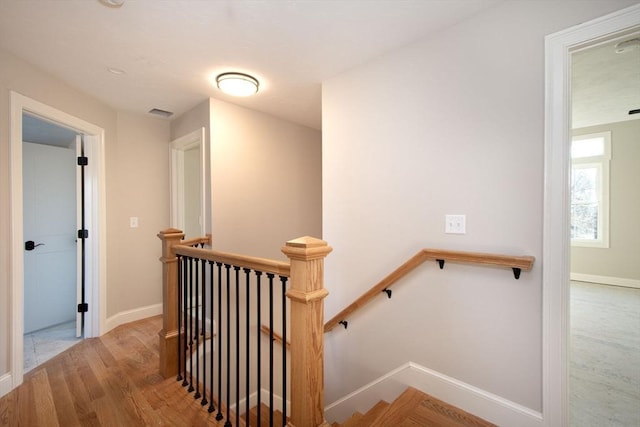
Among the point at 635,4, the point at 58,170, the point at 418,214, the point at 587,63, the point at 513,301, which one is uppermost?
the point at 587,63

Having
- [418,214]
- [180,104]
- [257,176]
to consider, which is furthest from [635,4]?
[180,104]

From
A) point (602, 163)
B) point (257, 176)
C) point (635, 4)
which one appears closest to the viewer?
point (635, 4)

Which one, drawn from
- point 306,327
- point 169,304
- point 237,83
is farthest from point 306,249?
point 237,83

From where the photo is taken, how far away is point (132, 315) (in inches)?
128

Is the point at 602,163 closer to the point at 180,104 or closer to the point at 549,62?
the point at 549,62

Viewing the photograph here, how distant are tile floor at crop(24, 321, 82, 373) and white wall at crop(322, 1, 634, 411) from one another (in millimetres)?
2566

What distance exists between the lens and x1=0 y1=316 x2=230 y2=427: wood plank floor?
1.68 metres

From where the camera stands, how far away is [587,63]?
8.12 feet

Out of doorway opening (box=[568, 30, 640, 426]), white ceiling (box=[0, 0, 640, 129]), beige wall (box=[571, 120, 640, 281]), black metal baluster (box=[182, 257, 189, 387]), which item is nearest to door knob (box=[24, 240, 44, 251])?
white ceiling (box=[0, 0, 640, 129])

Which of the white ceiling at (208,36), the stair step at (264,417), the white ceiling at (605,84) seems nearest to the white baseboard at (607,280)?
the white ceiling at (605,84)

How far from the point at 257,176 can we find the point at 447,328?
243cm

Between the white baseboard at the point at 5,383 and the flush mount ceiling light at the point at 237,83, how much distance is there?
2.66m

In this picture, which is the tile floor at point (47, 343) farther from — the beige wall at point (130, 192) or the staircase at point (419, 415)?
the staircase at point (419, 415)

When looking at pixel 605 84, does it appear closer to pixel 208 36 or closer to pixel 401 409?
pixel 401 409
